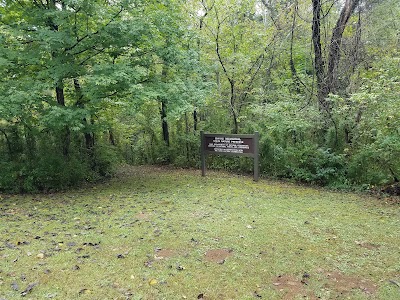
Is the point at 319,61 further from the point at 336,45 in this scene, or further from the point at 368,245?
the point at 368,245

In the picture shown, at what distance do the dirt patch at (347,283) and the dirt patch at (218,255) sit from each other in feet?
4.04

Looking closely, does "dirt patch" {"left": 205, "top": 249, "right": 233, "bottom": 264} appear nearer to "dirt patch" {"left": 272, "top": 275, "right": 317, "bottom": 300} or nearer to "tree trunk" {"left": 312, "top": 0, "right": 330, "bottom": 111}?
"dirt patch" {"left": 272, "top": 275, "right": 317, "bottom": 300}

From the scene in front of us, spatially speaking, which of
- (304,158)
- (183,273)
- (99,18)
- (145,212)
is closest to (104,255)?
(183,273)

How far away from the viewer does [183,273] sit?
3707 millimetres

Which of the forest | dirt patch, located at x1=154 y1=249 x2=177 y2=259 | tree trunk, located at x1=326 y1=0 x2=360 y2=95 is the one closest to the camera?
dirt patch, located at x1=154 y1=249 x2=177 y2=259

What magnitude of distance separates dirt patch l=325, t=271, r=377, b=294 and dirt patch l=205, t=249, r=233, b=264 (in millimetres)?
1231

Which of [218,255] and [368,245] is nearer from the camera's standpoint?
[218,255]

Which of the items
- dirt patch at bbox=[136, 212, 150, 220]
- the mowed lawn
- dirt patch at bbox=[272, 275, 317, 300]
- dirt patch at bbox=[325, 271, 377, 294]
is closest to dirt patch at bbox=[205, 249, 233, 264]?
the mowed lawn

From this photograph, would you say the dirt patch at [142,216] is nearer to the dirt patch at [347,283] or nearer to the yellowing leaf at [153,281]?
the yellowing leaf at [153,281]

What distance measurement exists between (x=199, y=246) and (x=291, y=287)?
1.45 metres

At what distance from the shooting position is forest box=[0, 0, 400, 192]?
7008 millimetres

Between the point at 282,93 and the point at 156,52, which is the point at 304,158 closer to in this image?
the point at 282,93

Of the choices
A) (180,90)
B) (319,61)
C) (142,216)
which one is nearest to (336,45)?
(319,61)

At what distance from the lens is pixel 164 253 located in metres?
4.24
